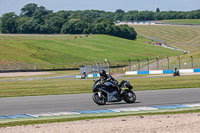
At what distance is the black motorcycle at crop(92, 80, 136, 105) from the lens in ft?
60.6

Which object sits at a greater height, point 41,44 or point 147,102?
point 41,44

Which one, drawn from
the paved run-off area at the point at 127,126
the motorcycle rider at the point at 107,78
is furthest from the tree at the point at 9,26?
the paved run-off area at the point at 127,126

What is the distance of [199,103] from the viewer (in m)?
18.0

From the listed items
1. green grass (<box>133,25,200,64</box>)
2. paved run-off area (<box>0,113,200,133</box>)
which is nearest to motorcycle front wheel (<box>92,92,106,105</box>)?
paved run-off area (<box>0,113,200,133</box>)

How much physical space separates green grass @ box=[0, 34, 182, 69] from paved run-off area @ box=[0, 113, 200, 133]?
7474 cm

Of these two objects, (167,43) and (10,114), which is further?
(167,43)

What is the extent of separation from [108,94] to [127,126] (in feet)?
19.4

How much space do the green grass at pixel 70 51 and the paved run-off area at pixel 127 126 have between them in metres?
74.7

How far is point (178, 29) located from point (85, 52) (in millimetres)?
62099

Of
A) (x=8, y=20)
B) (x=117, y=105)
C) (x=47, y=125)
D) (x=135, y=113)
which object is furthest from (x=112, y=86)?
(x=8, y=20)

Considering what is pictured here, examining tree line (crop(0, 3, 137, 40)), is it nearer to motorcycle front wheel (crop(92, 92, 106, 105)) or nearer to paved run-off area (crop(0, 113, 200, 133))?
motorcycle front wheel (crop(92, 92, 106, 105))

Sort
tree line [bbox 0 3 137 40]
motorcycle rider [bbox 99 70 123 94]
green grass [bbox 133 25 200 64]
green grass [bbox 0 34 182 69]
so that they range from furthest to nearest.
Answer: tree line [bbox 0 3 137 40] → green grass [bbox 133 25 200 64] → green grass [bbox 0 34 182 69] → motorcycle rider [bbox 99 70 123 94]

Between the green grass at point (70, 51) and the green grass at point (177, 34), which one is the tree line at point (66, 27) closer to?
the green grass at point (70, 51)

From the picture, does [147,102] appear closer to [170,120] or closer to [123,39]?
[170,120]
